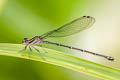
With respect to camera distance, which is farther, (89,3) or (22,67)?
(89,3)

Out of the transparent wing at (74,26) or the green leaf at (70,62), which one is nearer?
the green leaf at (70,62)

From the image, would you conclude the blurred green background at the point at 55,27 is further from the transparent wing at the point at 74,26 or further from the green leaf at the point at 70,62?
the green leaf at the point at 70,62

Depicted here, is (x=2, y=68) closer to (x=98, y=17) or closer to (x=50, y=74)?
(x=50, y=74)

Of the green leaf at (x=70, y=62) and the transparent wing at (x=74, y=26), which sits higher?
the transparent wing at (x=74, y=26)

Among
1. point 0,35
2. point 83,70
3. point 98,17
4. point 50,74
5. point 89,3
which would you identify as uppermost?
point 89,3

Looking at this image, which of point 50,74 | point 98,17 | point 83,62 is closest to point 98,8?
point 98,17

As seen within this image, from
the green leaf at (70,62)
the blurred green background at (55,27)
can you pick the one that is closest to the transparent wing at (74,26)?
the blurred green background at (55,27)

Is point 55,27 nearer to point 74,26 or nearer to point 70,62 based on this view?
point 74,26
